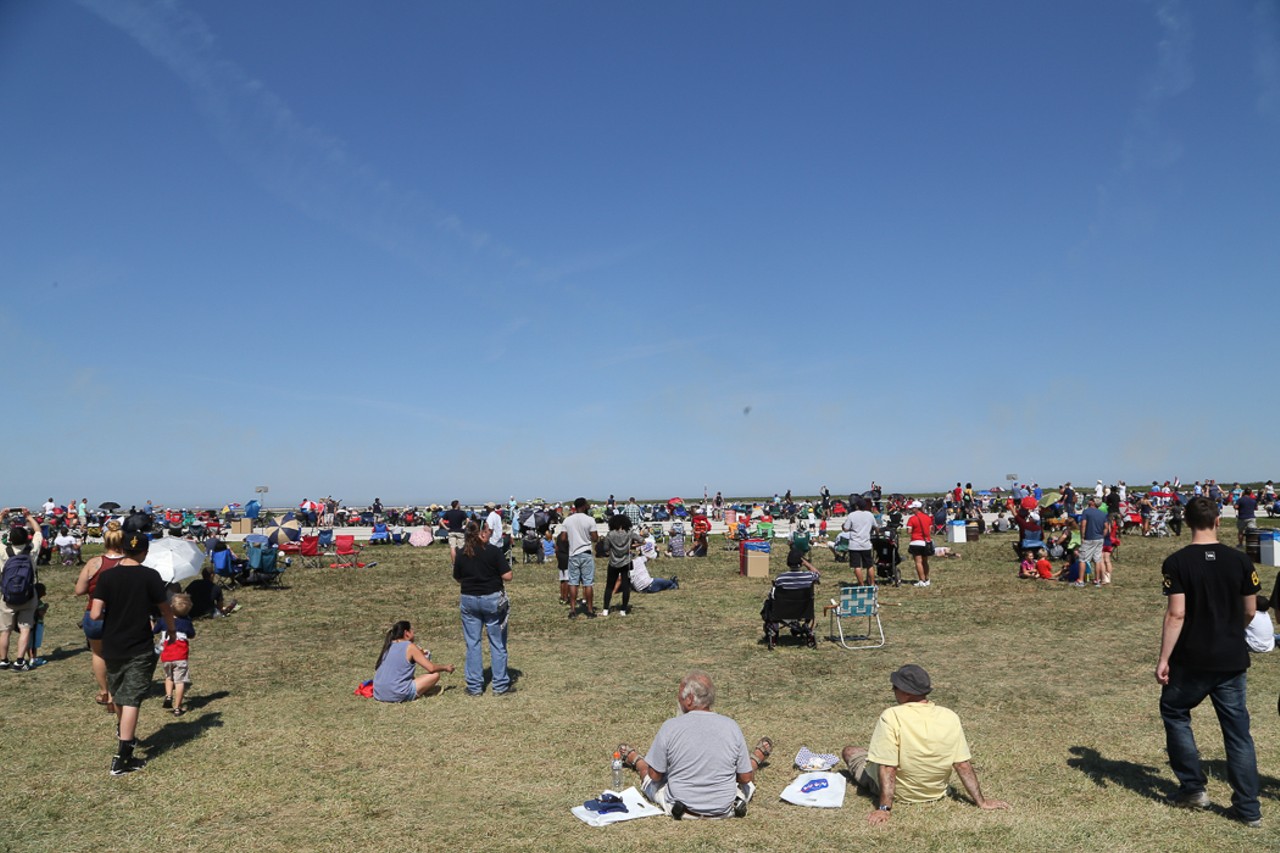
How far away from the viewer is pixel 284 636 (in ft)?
39.4

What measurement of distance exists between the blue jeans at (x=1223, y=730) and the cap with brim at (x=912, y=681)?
1544mm

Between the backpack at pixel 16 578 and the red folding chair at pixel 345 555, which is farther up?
the backpack at pixel 16 578

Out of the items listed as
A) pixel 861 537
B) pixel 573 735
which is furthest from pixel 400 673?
pixel 861 537

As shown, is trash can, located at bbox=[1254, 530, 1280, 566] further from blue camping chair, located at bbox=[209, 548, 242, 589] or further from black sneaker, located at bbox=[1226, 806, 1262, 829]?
blue camping chair, located at bbox=[209, 548, 242, 589]

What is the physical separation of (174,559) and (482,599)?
4.74m

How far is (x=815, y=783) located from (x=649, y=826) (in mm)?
1265

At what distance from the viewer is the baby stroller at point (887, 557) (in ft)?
53.8

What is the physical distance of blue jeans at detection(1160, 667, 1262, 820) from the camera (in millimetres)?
4945

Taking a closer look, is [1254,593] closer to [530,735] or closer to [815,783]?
[815,783]

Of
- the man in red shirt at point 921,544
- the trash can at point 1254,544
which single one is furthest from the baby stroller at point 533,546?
the trash can at point 1254,544

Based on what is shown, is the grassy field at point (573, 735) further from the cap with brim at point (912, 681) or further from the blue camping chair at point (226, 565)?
the blue camping chair at point (226, 565)

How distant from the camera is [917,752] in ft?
17.2

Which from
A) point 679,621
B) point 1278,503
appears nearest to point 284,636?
point 679,621

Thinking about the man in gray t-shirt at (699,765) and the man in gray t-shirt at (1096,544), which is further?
the man in gray t-shirt at (1096,544)
